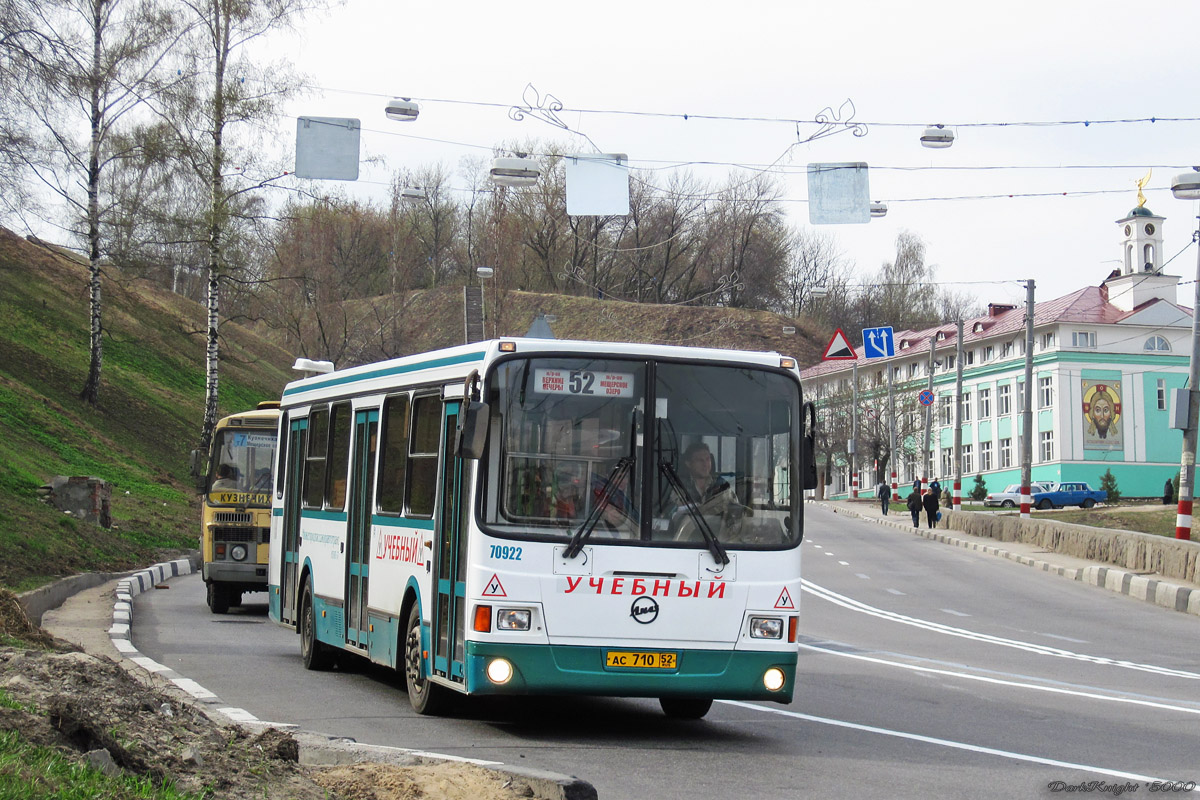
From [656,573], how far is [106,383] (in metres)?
35.5

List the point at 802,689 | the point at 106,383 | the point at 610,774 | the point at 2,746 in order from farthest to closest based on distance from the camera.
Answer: the point at 106,383 < the point at 802,689 < the point at 610,774 < the point at 2,746

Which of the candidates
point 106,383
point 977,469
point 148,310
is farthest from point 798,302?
point 106,383

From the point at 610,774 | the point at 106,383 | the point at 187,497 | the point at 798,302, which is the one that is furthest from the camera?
the point at 798,302

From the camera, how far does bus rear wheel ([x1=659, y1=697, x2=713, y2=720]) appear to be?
10352 millimetres

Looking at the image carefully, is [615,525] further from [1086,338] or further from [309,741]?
[1086,338]

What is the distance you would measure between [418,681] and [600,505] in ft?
7.11

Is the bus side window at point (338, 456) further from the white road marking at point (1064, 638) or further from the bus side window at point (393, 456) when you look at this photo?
the white road marking at point (1064, 638)

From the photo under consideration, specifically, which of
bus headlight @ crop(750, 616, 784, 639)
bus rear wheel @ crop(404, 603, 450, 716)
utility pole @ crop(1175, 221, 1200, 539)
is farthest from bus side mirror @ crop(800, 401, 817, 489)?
utility pole @ crop(1175, 221, 1200, 539)

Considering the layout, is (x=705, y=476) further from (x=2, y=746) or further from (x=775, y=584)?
(x=2, y=746)

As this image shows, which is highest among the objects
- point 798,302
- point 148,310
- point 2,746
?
point 798,302

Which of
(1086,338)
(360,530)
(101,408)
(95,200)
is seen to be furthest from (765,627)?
(1086,338)

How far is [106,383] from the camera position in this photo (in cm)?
4119

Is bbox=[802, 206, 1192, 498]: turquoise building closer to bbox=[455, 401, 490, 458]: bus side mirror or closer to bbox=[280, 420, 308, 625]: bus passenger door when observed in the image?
bbox=[280, 420, 308, 625]: bus passenger door

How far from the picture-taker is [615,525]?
29.8ft
